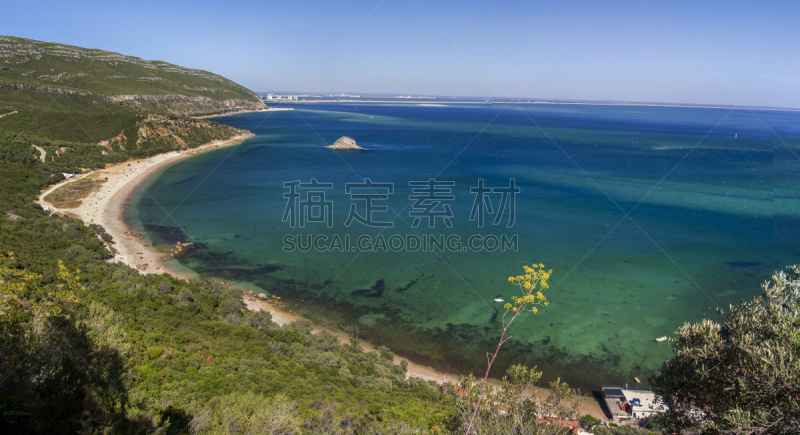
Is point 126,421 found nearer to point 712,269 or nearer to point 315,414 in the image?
point 315,414

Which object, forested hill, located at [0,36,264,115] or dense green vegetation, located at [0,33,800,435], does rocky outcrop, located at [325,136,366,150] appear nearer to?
forested hill, located at [0,36,264,115]

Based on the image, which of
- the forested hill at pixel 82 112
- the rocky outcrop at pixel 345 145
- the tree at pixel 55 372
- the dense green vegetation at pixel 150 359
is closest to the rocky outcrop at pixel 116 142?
the forested hill at pixel 82 112

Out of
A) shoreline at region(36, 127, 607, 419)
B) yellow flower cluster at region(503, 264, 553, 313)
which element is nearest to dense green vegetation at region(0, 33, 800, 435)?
shoreline at region(36, 127, 607, 419)

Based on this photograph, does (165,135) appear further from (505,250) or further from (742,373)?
(742,373)

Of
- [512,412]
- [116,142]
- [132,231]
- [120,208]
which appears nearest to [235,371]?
[512,412]

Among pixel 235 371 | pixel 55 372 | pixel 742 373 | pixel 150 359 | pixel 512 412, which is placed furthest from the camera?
pixel 235 371

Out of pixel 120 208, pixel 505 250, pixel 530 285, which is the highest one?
pixel 530 285
